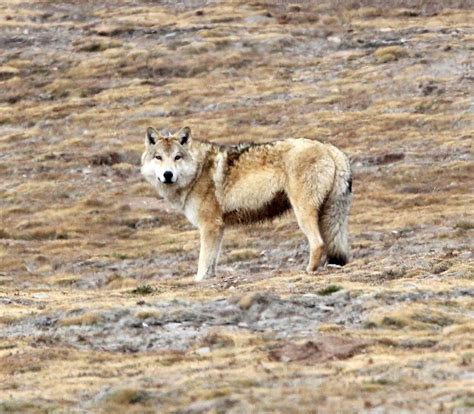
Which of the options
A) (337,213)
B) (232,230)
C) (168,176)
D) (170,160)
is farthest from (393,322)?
(232,230)

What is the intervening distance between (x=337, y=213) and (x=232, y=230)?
43.1ft

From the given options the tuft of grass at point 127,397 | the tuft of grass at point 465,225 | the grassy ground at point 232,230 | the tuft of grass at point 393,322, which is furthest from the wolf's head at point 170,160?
the tuft of grass at point 465,225

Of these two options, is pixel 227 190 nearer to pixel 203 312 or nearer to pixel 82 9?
pixel 203 312

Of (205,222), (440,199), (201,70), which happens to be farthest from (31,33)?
(205,222)

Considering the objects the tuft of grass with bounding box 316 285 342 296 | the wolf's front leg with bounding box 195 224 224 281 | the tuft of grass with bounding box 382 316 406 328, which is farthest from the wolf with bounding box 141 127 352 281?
the tuft of grass with bounding box 382 316 406 328

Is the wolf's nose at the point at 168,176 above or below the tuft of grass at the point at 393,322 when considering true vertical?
above

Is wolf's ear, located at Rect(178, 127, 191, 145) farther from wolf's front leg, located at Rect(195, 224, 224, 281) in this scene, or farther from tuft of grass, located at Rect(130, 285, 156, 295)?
tuft of grass, located at Rect(130, 285, 156, 295)

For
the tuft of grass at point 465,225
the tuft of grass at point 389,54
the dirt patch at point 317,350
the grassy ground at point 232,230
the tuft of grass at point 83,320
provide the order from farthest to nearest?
the tuft of grass at point 389,54 < the tuft of grass at point 465,225 < the tuft of grass at point 83,320 < the dirt patch at point 317,350 < the grassy ground at point 232,230

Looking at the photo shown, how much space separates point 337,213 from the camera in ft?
71.2

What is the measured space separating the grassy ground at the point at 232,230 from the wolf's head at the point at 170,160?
205 cm

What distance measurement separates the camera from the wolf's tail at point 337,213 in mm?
21578

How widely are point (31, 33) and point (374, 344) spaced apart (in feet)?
199

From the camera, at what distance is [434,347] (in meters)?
15.2

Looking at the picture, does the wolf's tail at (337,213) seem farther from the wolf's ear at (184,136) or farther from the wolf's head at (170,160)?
the wolf's ear at (184,136)
